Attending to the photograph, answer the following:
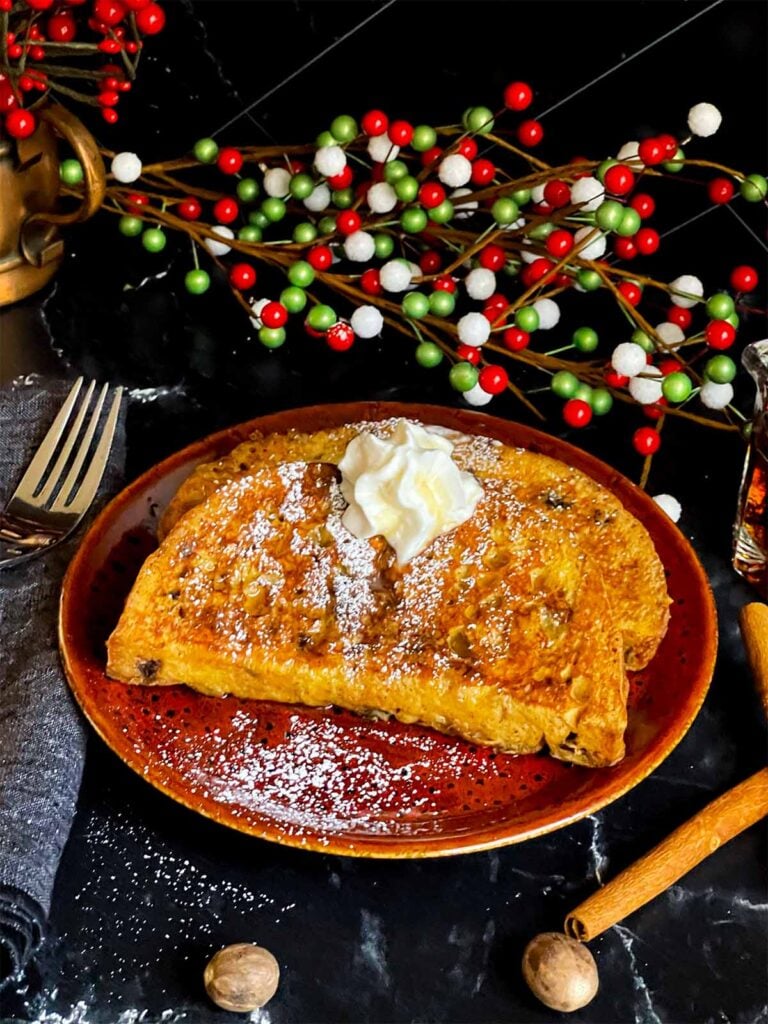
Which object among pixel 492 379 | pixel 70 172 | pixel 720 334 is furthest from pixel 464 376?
pixel 70 172

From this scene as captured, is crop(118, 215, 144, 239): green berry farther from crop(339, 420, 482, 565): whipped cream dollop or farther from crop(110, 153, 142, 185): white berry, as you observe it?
crop(339, 420, 482, 565): whipped cream dollop

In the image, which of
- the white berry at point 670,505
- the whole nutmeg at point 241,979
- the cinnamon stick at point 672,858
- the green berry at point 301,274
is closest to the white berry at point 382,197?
the green berry at point 301,274

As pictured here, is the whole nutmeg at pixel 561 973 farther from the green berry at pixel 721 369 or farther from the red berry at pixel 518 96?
the red berry at pixel 518 96

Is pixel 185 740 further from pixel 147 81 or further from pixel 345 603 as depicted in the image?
pixel 147 81

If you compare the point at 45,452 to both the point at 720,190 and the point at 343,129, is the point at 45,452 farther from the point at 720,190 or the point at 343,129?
the point at 720,190

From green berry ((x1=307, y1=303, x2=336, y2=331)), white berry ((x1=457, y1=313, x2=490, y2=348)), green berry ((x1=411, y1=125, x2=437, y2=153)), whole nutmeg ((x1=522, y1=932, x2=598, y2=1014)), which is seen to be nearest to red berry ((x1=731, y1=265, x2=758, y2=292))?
white berry ((x1=457, y1=313, x2=490, y2=348))
